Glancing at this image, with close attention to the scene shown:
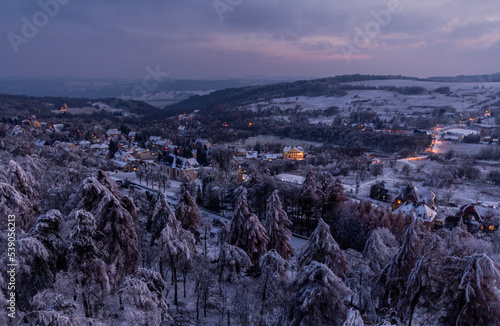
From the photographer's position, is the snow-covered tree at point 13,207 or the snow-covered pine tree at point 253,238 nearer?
the snow-covered tree at point 13,207

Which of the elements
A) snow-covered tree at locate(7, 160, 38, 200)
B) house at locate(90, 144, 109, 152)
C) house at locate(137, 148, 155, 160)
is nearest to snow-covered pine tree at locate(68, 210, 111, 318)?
snow-covered tree at locate(7, 160, 38, 200)

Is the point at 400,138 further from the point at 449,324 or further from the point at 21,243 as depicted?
the point at 21,243

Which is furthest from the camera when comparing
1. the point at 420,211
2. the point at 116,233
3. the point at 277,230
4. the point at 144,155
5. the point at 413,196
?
the point at 144,155

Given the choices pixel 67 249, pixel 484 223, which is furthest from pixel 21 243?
pixel 484 223

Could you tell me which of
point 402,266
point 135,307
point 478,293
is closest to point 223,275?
point 135,307

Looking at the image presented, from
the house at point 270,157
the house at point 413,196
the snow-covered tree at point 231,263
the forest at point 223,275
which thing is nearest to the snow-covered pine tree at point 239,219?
the forest at point 223,275

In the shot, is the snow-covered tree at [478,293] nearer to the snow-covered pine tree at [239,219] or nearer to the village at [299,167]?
the village at [299,167]

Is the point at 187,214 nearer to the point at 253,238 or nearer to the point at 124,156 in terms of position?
the point at 253,238
